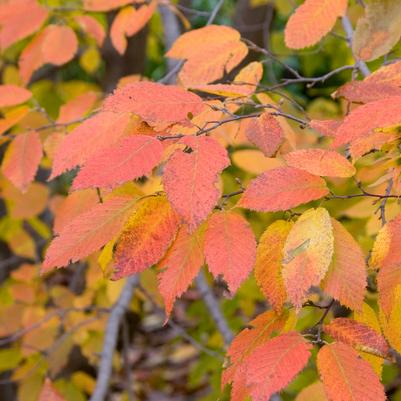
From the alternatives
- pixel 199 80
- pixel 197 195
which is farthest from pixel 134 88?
pixel 199 80

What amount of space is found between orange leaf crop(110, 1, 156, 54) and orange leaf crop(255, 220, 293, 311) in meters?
0.73

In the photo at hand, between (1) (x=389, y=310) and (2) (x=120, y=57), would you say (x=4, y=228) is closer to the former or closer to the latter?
(2) (x=120, y=57)

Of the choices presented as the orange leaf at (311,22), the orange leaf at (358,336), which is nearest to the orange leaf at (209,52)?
the orange leaf at (311,22)

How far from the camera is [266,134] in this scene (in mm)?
770

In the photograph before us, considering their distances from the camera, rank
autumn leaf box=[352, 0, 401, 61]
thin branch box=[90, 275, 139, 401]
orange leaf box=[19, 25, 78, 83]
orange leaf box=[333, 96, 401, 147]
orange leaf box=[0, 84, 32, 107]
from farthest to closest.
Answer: orange leaf box=[19, 25, 78, 83], thin branch box=[90, 275, 139, 401], orange leaf box=[0, 84, 32, 107], autumn leaf box=[352, 0, 401, 61], orange leaf box=[333, 96, 401, 147]

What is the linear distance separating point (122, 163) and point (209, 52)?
0.43 metres

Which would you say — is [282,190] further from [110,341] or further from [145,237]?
[110,341]

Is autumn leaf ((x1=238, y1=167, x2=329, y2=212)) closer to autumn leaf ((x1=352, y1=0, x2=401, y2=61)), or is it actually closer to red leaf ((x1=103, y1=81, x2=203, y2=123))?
red leaf ((x1=103, y1=81, x2=203, y2=123))

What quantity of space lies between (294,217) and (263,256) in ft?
0.23

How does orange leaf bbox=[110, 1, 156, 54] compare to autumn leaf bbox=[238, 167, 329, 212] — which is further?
orange leaf bbox=[110, 1, 156, 54]

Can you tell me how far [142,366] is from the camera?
401cm

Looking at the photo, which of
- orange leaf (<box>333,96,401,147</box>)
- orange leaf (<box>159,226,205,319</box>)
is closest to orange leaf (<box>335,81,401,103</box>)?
orange leaf (<box>333,96,401,147</box>)

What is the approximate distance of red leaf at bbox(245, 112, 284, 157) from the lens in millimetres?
756


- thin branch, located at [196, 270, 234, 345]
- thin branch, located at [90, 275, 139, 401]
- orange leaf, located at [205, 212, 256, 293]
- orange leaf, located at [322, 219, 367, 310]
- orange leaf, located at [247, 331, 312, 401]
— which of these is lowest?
thin branch, located at [196, 270, 234, 345]
